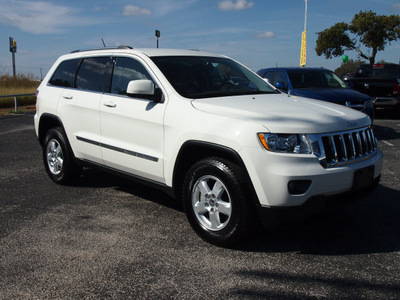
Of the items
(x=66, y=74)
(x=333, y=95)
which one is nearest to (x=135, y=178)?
(x=66, y=74)

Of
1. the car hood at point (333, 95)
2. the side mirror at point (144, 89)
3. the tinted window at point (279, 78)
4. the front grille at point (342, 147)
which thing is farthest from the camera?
the tinted window at point (279, 78)

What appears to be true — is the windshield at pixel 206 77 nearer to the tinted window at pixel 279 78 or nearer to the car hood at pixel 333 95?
the car hood at pixel 333 95

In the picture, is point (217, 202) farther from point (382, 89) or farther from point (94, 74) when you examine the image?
point (382, 89)

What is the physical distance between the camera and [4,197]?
18.3 ft

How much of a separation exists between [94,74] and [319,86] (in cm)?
629

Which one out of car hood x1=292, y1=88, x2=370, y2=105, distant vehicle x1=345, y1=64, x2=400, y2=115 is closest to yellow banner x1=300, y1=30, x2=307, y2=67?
distant vehicle x1=345, y1=64, x2=400, y2=115

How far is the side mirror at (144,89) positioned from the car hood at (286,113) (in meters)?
0.46

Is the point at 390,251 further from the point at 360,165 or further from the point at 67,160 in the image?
the point at 67,160

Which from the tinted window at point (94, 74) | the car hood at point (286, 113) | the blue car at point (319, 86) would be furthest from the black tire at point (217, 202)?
the blue car at point (319, 86)

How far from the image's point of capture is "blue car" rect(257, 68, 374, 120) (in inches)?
369

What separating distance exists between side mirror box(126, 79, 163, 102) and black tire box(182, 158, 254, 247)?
87 centimetres

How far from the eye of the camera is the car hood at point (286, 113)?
360cm

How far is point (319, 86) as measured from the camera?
10.2 m

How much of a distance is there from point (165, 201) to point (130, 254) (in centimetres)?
165
